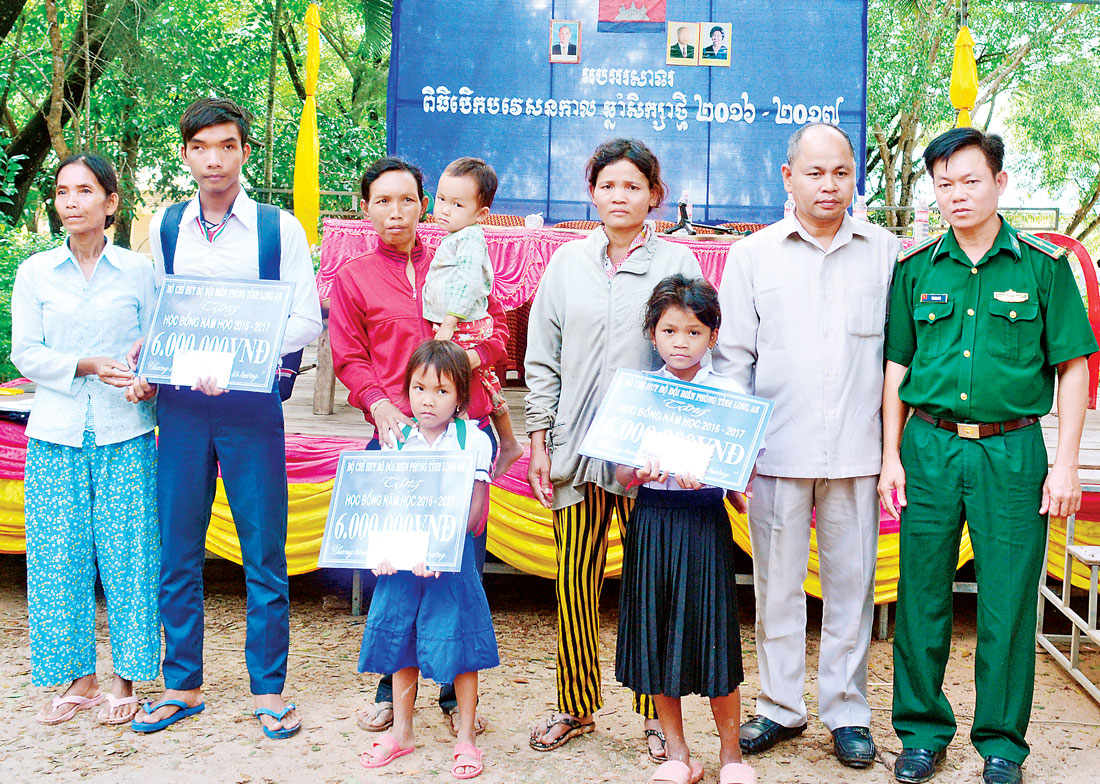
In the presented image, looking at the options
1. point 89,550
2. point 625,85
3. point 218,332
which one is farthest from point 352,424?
point 625,85

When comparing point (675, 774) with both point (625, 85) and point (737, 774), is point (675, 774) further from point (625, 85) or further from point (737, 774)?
point (625, 85)

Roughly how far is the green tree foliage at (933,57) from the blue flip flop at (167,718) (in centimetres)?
1012

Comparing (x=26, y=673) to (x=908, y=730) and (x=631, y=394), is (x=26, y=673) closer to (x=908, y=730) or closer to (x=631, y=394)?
(x=631, y=394)

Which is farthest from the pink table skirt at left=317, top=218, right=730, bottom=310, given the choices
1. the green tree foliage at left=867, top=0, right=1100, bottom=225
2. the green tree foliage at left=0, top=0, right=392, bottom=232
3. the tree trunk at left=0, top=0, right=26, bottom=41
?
the green tree foliage at left=867, top=0, right=1100, bottom=225

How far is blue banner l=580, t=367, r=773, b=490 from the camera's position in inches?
96.2

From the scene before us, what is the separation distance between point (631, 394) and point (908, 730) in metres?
1.26

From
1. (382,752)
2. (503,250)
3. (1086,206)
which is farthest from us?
(1086,206)

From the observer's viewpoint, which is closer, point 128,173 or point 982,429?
point 982,429

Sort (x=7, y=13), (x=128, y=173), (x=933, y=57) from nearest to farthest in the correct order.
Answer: (x=7, y=13)
(x=128, y=173)
(x=933, y=57)

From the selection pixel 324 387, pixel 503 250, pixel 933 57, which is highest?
pixel 933 57

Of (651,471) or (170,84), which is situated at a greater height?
(170,84)

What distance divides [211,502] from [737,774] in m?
1.71

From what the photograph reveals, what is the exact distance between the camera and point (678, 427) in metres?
2.48

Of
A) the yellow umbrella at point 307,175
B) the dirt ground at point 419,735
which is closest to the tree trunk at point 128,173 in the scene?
the yellow umbrella at point 307,175
